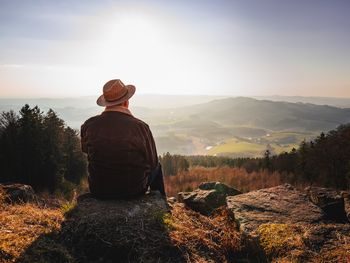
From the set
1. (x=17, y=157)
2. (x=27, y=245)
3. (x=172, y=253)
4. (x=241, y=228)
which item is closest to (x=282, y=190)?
(x=241, y=228)

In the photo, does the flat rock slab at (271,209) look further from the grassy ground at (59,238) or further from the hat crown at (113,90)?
the hat crown at (113,90)

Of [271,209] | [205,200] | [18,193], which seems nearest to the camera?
[271,209]

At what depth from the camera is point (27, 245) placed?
401cm

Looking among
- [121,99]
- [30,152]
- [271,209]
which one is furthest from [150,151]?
[30,152]

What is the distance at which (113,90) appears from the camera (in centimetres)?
604

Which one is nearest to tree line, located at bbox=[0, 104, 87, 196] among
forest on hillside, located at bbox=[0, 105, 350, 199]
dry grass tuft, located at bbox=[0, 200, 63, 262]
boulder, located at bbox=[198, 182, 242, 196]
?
forest on hillside, located at bbox=[0, 105, 350, 199]

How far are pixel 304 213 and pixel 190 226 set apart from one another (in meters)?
2.51

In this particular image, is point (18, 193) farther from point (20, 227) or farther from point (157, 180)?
point (157, 180)

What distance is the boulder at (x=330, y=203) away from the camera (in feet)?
21.8

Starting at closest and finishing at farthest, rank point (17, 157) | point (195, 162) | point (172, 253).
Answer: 1. point (172, 253)
2. point (17, 157)
3. point (195, 162)

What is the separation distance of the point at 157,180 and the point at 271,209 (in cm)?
263

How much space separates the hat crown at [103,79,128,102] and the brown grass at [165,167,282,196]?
69.7 meters

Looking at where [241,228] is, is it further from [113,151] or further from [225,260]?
[113,151]

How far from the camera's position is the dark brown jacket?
566 centimetres
